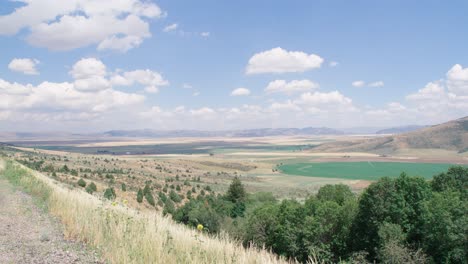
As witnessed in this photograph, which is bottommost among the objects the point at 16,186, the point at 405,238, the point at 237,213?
the point at 237,213

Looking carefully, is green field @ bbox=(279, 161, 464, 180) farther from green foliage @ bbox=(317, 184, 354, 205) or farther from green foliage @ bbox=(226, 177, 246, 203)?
green foliage @ bbox=(317, 184, 354, 205)

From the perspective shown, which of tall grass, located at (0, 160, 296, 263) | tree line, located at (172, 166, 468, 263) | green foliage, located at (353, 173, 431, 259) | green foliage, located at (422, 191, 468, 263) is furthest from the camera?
green foliage, located at (353, 173, 431, 259)

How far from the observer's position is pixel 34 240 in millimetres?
8516

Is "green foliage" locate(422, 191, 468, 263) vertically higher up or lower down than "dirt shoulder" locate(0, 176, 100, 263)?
lower down

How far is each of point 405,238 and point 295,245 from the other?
40.6 ft

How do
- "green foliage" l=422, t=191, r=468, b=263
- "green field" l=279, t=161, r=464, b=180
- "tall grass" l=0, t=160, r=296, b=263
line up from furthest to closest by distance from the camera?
"green field" l=279, t=161, r=464, b=180, "green foliage" l=422, t=191, r=468, b=263, "tall grass" l=0, t=160, r=296, b=263

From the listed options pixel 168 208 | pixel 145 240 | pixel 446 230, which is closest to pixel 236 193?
pixel 168 208

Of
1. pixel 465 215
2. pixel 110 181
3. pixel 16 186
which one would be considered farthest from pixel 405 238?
pixel 110 181

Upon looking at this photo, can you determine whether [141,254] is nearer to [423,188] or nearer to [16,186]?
[16,186]

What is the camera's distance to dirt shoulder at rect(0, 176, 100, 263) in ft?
23.5

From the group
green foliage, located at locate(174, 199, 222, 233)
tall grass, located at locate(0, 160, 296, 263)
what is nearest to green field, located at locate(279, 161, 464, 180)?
green foliage, located at locate(174, 199, 222, 233)

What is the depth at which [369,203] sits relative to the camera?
1551 inches

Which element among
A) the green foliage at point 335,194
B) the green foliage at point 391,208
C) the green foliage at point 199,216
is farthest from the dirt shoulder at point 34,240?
the green foliage at point 335,194

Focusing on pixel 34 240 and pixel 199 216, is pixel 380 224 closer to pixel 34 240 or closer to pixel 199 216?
pixel 199 216
